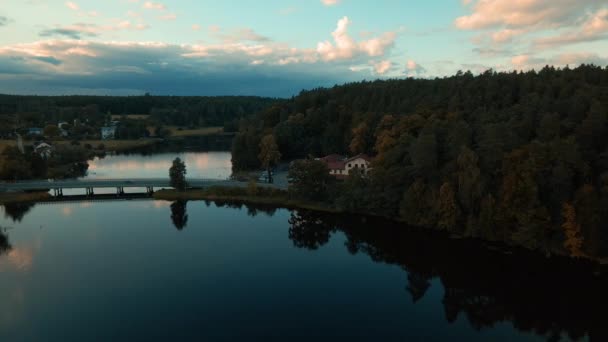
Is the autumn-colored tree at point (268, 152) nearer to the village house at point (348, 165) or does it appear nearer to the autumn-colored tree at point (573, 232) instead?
the village house at point (348, 165)

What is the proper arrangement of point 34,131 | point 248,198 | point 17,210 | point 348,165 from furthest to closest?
1. point 34,131
2. point 348,165
3. point 248,198
4. point 17,210

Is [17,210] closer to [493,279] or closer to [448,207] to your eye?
[448,207]

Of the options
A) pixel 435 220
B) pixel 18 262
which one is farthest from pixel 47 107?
pixel 435 220

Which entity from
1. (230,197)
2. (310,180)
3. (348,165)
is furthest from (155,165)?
(310,180)


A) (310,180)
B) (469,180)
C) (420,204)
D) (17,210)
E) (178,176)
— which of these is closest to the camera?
(469,180)

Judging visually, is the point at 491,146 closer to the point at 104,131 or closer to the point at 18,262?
the point at 18,262

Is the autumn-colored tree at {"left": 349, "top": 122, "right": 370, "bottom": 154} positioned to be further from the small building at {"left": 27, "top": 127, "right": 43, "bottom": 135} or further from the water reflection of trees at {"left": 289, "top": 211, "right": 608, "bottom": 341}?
the small building at {"left": 27, "top": 127, "right": 43, "bottom": 135}

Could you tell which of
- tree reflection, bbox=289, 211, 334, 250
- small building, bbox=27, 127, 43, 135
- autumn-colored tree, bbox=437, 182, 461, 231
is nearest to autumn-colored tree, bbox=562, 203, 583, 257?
autumn-colored tree, bbox=437, 182, 461, 231

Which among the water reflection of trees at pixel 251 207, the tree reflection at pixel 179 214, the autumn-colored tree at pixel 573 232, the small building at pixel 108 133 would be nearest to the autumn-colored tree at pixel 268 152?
the water reflection of trees at pixel 251 207
